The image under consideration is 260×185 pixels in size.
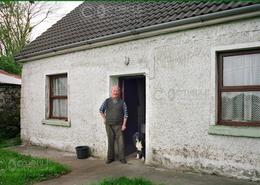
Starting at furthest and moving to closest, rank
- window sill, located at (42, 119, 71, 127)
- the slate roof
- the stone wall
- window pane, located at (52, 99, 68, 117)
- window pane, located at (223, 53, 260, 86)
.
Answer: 1. the stone wall
2. window pane, located at (52, 99, 68, 117)
3. window sill, located at (42, 119, 71, 127)
4. the slate roof
5. window pane, located at (223, 53, 260, 86)

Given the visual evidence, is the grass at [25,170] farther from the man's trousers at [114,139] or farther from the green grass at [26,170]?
the man's trousers at [114,139]

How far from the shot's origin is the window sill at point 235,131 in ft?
21.7

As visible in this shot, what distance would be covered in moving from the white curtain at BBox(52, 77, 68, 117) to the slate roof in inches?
50.5

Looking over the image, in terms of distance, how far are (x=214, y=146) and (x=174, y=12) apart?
3.44 metres

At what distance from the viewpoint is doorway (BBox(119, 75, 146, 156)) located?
1030 cm

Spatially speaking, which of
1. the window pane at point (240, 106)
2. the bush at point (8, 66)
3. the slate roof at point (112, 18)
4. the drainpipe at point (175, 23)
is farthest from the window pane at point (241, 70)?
the bush at point (8, 66)

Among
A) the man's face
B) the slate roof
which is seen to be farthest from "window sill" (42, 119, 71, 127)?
the man's face

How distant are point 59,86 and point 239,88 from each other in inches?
287

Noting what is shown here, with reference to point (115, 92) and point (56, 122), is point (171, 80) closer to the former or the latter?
point (115, 92)

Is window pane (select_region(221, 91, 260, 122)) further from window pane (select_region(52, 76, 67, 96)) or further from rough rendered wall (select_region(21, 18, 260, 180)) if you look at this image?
window pane (select_region(52, 76, 67, 96))

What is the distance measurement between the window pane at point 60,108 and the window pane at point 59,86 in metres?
0.26

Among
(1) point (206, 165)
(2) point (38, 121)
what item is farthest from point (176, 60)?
(2) point (38, 121)

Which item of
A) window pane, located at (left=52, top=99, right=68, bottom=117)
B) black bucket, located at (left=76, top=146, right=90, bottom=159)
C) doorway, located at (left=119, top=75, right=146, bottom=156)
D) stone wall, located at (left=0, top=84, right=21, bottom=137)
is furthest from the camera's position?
stone wall, located at (left=0, top=84, right=21, bottom=137)

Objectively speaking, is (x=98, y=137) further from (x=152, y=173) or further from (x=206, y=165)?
(x=206, y=165)
